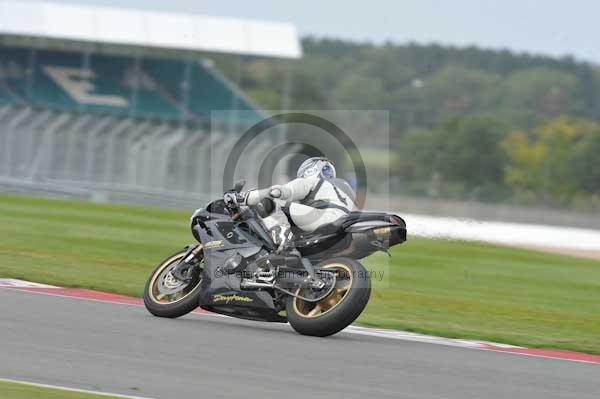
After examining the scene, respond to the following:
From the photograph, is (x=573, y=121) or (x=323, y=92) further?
(x=323, y=92)

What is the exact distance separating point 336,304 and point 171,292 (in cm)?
170

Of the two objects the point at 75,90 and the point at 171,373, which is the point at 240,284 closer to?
the point at 171,373

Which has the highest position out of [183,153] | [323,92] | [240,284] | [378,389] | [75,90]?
[323,92]

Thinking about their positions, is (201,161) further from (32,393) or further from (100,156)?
(32,393)

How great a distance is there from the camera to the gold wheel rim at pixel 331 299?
Result: 869cm

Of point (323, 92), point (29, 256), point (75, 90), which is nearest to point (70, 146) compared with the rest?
point (75, 90)

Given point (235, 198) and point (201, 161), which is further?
point (201, 161)

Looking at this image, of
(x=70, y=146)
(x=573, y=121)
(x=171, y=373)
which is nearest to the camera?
(x=171, y=373)

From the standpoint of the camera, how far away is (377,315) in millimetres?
11867

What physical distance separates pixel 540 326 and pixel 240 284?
174 inches

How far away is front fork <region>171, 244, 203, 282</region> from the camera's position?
31.4 feet

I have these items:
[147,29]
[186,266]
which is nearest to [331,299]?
[186,266]

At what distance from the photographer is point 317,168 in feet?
30.3

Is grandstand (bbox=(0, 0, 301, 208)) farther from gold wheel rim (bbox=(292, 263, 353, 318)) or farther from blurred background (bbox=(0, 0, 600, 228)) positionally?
gold wheel rim (bbox=(292, 263, 353, 318))
